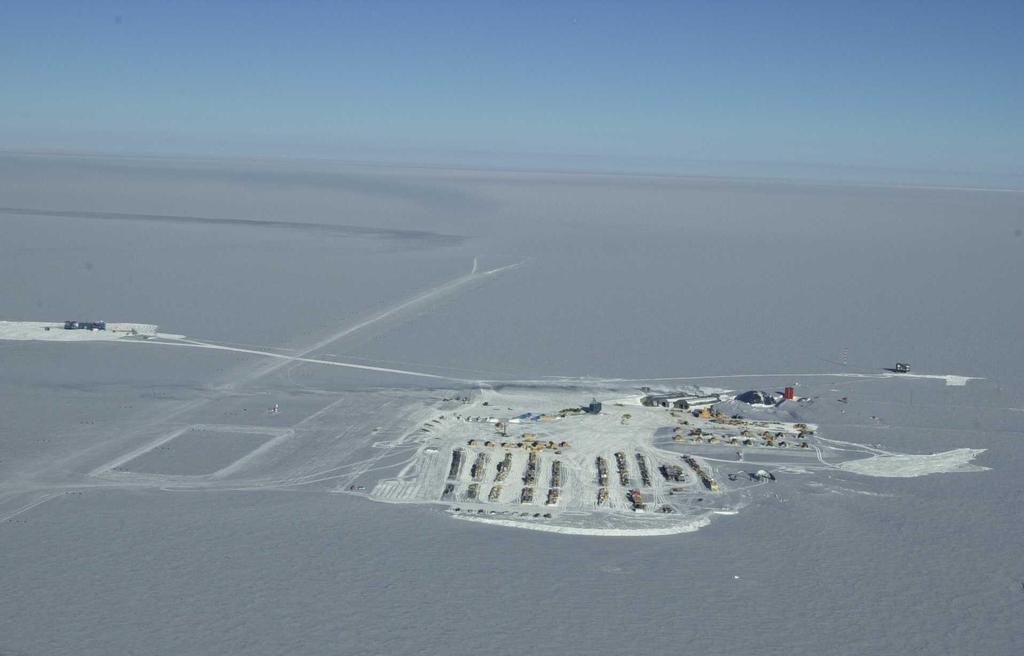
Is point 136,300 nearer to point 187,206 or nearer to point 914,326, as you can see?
point 914,326

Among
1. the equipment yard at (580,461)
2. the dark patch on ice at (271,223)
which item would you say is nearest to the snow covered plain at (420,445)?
the equipment yard at (580,461)

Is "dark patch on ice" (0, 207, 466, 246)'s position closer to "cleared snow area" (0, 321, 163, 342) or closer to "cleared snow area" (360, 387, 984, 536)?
"cleared snow area" (0, 321, 163, 342)

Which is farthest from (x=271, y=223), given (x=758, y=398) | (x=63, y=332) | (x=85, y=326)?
(x=758, y=398)

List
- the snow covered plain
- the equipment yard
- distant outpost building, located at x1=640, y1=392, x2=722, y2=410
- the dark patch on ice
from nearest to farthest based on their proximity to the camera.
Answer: the snow covered plain → the equipment yard → distant outpost building, located at x1=640, y1=392, x2=722, y2=410 → the dark patch on ice

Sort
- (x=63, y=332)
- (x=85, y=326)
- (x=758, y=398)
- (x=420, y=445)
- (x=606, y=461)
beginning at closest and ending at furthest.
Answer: (x=606, y=461) < (x=420, y=445) < (x=758, y=398) < (x=63, y=332) < (x=85, y=326)

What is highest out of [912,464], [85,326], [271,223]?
[271,223]

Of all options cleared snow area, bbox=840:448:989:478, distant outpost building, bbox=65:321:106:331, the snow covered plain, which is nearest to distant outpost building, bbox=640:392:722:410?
the snow covered plain

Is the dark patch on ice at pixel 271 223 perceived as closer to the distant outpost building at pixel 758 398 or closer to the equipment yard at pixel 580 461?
the distant outpost building at pixel 758 398

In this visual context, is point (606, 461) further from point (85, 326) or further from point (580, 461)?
point (85, 326)
